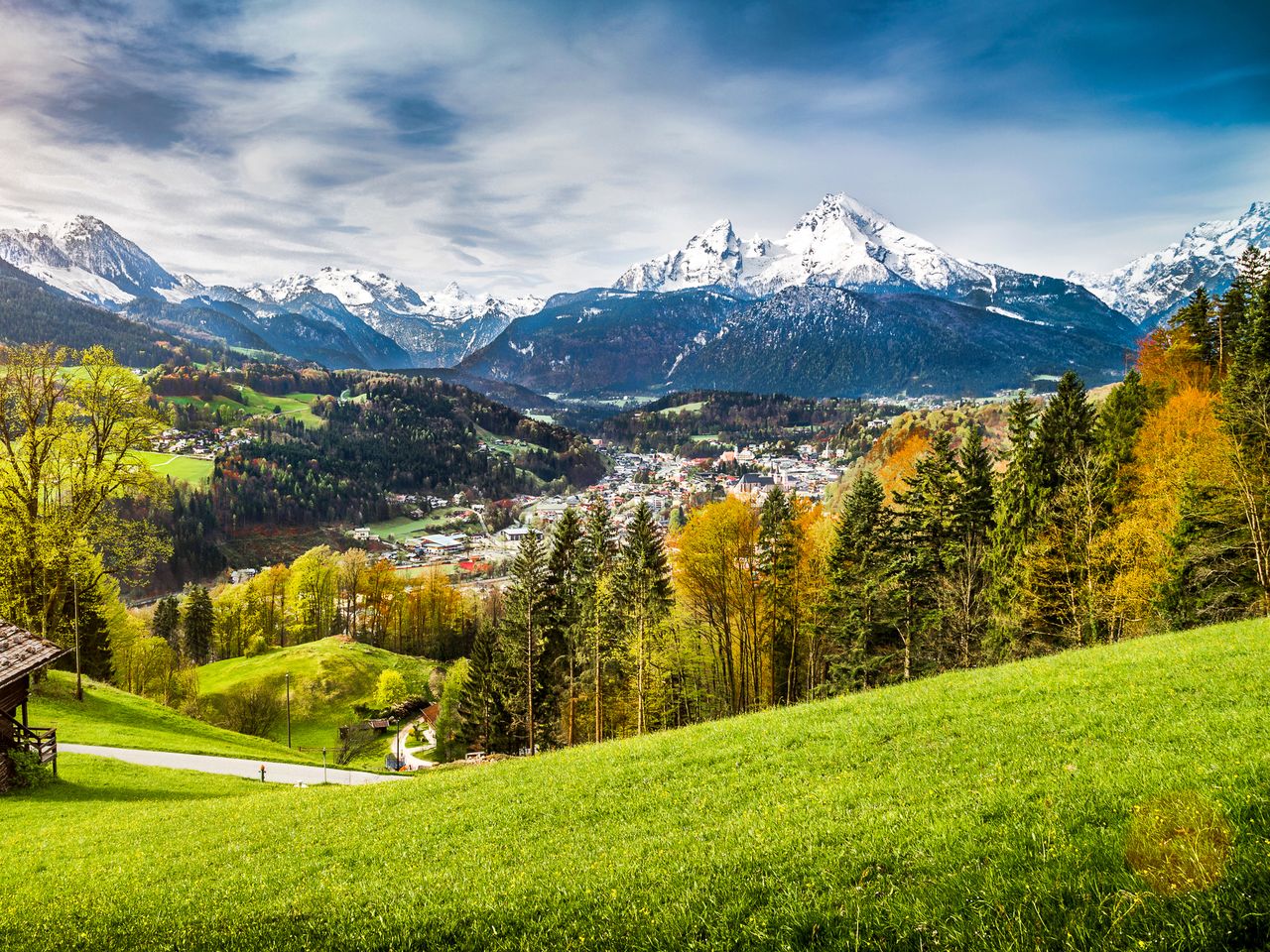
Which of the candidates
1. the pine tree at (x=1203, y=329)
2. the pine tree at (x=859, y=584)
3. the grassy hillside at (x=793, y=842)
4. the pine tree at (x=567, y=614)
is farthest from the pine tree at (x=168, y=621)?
the pine tree at (x=1203, y=329)

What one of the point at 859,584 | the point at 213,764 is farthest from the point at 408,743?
the point at 859,584

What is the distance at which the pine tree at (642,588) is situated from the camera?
40.3m

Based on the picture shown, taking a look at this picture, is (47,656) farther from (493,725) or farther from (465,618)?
(465,618)

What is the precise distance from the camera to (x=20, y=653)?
80.2 feet

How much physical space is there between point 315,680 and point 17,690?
5988 cm

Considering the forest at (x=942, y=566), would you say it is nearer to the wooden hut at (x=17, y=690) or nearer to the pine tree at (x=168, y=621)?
the wooden hut at (x=17, y=690)

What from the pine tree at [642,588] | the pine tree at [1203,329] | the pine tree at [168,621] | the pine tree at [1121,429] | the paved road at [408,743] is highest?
the pine tree at [1203,329]

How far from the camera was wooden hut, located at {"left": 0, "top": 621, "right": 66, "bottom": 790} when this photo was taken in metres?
23.1

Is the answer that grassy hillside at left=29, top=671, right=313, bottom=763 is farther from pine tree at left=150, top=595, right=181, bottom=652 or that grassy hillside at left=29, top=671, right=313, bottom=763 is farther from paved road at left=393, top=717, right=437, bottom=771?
pine tree at left=150, top=595, right=181, bottom=652

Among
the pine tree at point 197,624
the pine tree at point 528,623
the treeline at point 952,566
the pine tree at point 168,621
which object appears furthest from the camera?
the pine tree at point 168,621

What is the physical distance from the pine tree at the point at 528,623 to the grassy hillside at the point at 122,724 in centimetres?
1538

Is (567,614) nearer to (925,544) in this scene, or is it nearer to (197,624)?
(925,544)

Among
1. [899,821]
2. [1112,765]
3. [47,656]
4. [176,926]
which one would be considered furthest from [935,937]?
[47,656]

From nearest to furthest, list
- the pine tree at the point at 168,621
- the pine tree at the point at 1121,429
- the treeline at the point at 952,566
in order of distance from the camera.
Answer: the treeline at the point at 952,566 → the pine tree at the point at 1121,429 → the pine tree at the point at 168,621
